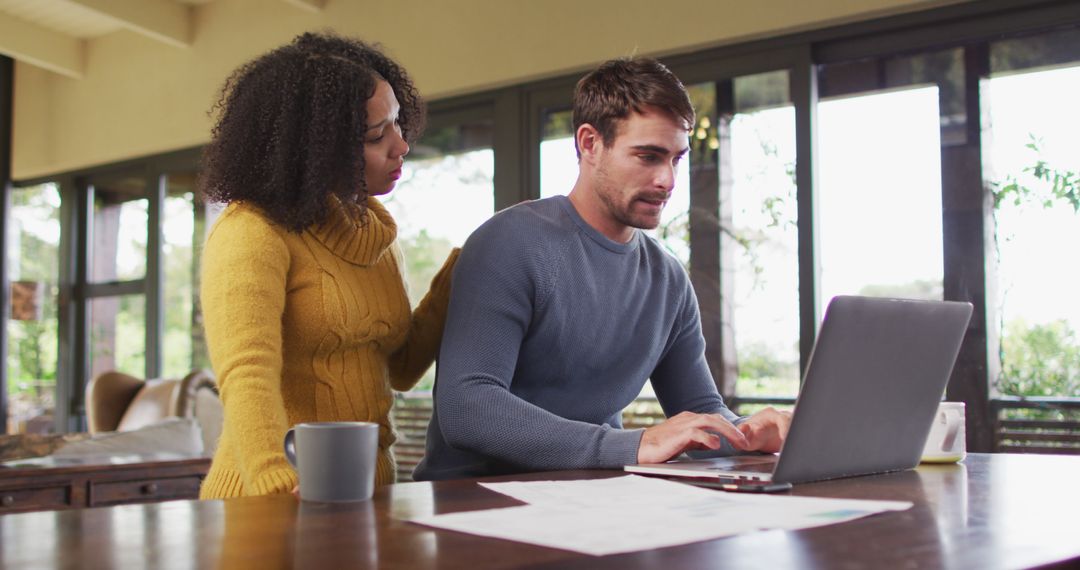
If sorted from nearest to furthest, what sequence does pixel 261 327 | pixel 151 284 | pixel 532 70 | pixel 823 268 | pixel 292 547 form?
pixel 292 547
pixel 261 327
pixel 823 268
pixel 532 70
pixel 151 284

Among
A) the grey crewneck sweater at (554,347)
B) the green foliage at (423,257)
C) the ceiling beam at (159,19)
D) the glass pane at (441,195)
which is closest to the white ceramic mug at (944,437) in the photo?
the grey crewneck sweater at (554,347)

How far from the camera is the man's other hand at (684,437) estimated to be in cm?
147

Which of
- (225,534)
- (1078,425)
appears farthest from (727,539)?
(1078,425)

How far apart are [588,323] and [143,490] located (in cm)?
196

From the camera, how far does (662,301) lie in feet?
6.38

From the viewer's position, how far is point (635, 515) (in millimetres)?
979

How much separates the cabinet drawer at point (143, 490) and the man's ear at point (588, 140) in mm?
1815

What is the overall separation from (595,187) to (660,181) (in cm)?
12

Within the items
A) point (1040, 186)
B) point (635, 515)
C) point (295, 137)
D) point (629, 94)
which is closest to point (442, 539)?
point (635, 515)

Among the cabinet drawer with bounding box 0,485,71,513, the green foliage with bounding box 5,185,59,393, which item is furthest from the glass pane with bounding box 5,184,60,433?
A: the cabinet drawer with bounding box 0,485,71,513

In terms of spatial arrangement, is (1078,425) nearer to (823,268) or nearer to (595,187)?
(823,268)

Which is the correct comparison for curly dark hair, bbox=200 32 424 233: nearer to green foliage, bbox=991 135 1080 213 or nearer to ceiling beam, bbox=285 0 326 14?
green foliage, bbox=991 135 1080 213

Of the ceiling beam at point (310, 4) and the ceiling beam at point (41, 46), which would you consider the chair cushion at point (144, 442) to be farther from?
the ceiling beam at point (41, 46)

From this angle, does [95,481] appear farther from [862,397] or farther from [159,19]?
[159,19]
